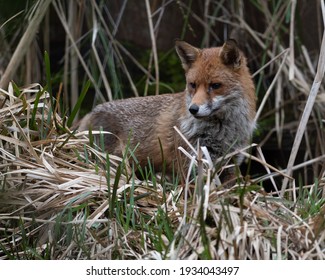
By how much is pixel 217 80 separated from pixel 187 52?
41 centimetres

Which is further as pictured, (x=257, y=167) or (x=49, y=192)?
(x=257, y=167)

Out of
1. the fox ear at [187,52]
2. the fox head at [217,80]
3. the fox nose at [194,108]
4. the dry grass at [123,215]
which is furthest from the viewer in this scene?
the fox ear at [187,52]

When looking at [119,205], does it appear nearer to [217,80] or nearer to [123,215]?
[123,215]

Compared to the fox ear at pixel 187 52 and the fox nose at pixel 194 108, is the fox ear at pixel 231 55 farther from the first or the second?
the fox nose at pixel 194 108

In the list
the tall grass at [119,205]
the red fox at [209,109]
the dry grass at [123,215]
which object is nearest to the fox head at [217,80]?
the red fox at [209,109]

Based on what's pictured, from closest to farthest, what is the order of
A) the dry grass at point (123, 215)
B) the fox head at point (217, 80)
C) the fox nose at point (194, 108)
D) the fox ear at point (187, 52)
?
the dry grass at point (123, 215) < the fox nose at point (194, 108) < the fox head at point (217, 80) < the fox ear at point (187, 52)

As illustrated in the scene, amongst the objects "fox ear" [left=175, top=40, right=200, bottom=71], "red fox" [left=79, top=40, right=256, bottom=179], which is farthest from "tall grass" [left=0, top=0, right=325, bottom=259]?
"fox ear" [left=175, top=40, right=200, bottom=71]

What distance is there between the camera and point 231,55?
5.20m

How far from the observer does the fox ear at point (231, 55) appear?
5098 millimetres

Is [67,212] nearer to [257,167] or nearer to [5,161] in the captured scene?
[5,161]

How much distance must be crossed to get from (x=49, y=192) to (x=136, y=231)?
2.07 feet

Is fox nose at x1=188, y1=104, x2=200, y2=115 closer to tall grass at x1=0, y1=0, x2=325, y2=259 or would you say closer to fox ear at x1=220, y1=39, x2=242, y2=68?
fox ear at x1=220, y1=39, x2=242, y2=68

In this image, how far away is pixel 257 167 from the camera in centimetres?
760
